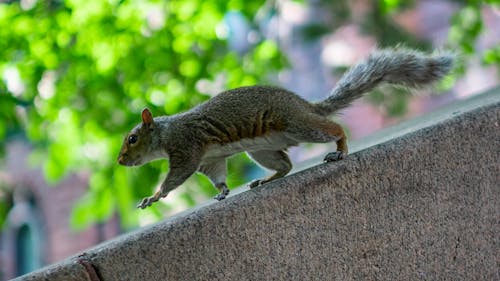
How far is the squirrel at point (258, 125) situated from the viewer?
2.41 meters

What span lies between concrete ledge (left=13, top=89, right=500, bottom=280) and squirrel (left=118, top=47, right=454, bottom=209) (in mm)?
192

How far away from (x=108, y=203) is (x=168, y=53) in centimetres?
99

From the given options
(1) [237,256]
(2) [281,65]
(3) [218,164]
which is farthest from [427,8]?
(1) [237,256]

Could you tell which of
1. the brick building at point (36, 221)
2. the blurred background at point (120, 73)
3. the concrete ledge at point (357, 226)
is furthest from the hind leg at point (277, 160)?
the brick building at point (36, 221)

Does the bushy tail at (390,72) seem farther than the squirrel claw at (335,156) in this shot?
Yes

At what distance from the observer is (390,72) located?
2.67m

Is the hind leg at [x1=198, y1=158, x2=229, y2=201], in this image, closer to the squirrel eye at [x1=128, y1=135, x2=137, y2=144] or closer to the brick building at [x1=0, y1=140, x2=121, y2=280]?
the squirrel eye at [x1=128, y1=135, x2=137, y2=144]

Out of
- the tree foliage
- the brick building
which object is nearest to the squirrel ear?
the tree foliage

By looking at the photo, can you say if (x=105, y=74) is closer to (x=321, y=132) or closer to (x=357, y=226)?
(x=321, y=132)

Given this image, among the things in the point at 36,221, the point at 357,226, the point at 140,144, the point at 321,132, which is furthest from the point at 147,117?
the point at 36,221

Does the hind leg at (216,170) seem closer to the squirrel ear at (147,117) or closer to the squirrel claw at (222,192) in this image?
the squirrel claw at (222,192)

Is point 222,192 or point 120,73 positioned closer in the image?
point 222,192

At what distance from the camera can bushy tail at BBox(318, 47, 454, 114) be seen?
2.66 meters

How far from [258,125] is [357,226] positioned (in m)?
0.53
